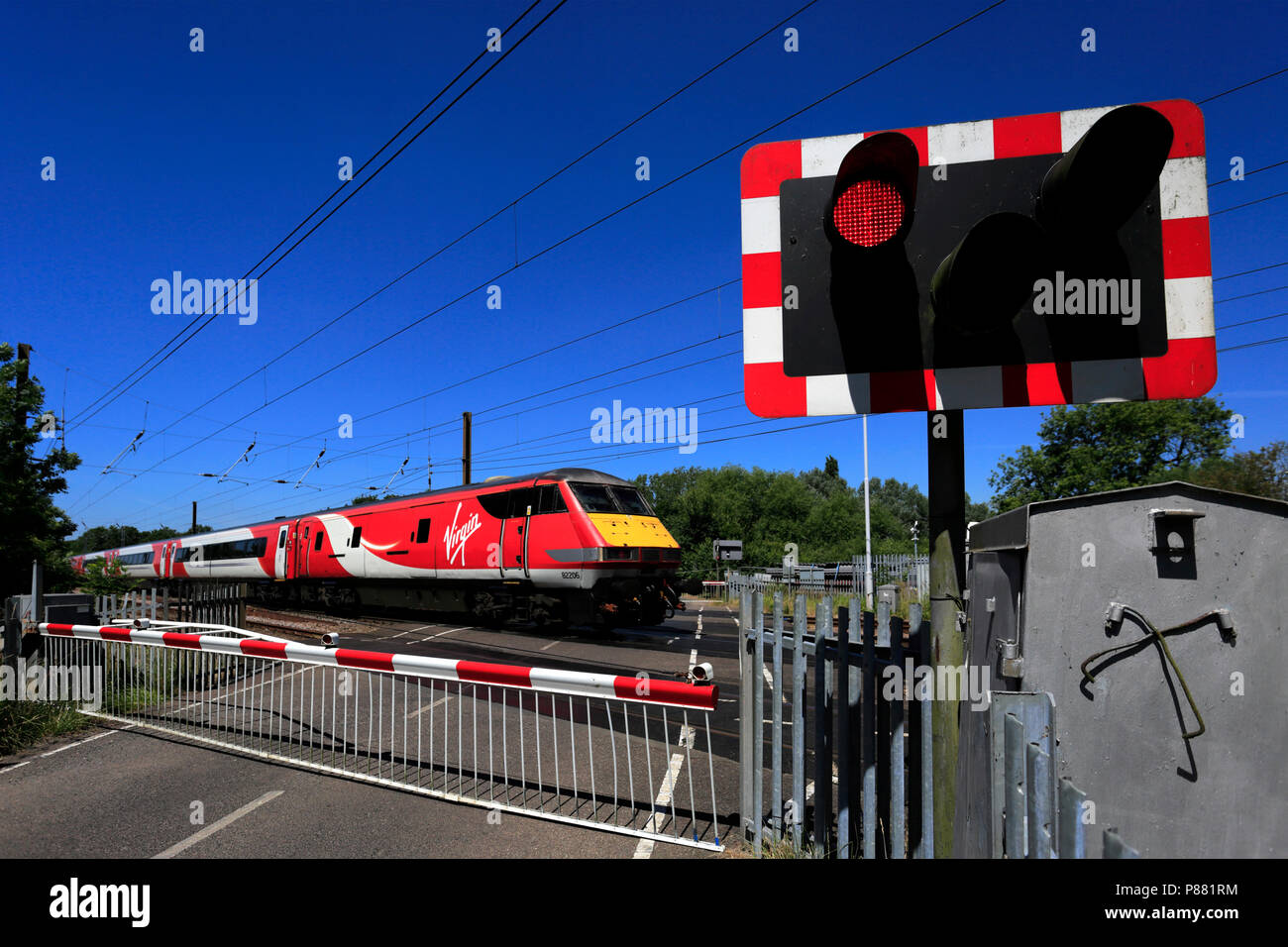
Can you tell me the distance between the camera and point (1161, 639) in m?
2.09

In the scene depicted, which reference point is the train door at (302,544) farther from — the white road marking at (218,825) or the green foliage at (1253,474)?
the green foliage at (1253,474)

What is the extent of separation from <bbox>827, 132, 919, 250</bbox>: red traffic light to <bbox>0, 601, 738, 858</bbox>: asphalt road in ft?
11.2

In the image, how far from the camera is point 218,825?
4.33m

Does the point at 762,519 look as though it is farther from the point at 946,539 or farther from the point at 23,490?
the point at 946,539

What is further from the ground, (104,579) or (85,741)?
(104,579)

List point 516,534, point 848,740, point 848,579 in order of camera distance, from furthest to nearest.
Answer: point 848,579
point 516,534
point 848,740

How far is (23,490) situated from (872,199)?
49.1 feet

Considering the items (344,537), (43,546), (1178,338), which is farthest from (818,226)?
(344,537)

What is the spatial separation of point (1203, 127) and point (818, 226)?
107cm

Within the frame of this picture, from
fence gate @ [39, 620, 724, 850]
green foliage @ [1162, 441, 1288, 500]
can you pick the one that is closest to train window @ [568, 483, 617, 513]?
fence gate @ [39, 620, 724, 850]

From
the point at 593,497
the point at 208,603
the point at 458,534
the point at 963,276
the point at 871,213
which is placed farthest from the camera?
the point at 458,534

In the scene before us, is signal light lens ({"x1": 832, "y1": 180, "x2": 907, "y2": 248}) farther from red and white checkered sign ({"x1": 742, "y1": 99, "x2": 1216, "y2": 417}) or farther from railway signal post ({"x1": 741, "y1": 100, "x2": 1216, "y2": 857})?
red and white checkered sign ({"x1": 742, "y1": 99, "x2": 1216, "y2": 417})

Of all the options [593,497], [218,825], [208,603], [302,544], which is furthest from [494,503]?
[218,825]

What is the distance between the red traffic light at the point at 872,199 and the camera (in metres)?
1.99
